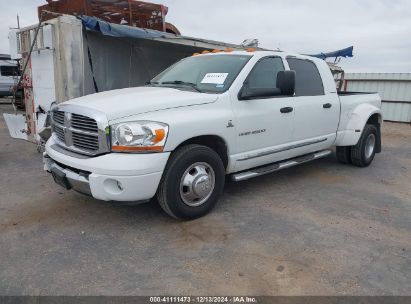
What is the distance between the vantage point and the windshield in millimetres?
4148

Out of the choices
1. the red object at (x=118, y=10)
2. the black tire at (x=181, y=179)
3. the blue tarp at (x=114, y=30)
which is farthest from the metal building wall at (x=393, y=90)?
the black tire at (x=181, y=179)

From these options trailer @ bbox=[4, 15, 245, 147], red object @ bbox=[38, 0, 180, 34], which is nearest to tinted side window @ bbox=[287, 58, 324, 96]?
trailer @ bbox=[4, 15, 245, 147]

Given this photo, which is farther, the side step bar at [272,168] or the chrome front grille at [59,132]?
the side step bar at [272,168]

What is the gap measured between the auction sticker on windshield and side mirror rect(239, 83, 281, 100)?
0.88ft

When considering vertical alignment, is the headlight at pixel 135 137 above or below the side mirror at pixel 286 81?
below

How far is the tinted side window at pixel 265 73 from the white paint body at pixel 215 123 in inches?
3.6

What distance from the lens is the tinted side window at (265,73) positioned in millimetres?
4338

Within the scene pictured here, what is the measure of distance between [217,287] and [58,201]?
261 centimetres

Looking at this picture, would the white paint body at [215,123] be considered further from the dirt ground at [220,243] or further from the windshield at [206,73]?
the dirt ground at [220,243]

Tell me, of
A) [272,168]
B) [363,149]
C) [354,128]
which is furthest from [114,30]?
[363,149]

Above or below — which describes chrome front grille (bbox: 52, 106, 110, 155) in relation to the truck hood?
below

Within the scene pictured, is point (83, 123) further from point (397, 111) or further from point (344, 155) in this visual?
point (397, 111)

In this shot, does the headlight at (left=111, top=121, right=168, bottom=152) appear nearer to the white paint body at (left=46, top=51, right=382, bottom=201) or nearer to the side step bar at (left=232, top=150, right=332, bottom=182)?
the white paint body at (left=46, top=51, right=382, bottom=201)

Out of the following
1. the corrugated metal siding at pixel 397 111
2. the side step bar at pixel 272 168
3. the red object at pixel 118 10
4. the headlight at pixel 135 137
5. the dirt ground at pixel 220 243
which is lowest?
the corrugated metal siding at pixel 397 111
